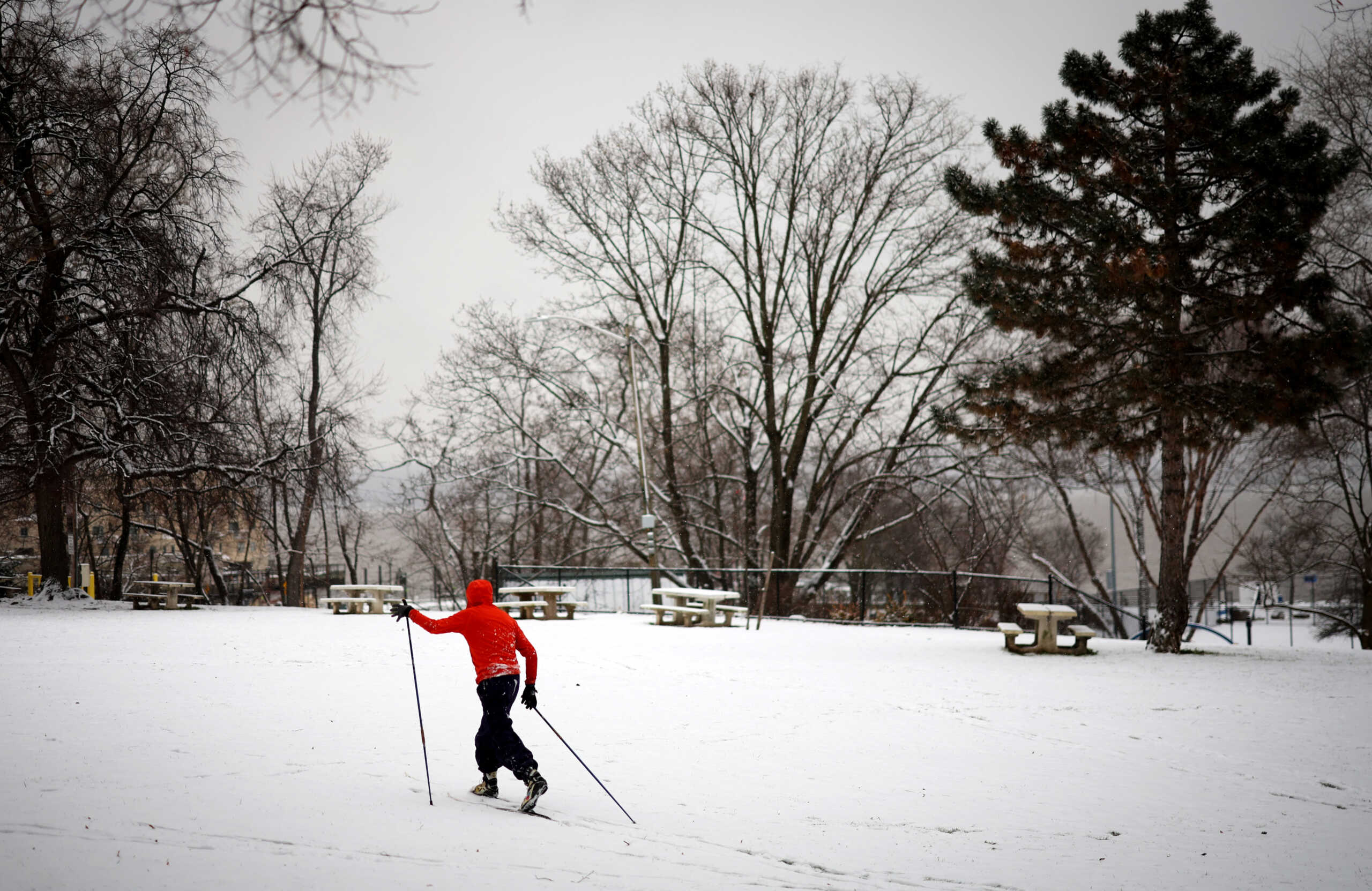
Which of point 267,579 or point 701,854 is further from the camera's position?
point 267,579

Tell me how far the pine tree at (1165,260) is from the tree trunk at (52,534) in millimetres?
17612

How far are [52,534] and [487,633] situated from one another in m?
17.9

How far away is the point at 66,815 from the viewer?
5.45 m

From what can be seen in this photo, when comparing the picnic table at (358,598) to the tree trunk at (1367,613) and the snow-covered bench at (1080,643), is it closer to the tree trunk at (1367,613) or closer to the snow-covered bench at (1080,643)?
the snow-covered bench at (1080,643)

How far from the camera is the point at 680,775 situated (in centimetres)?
777

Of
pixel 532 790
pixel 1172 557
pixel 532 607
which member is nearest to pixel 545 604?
pixel 532 607

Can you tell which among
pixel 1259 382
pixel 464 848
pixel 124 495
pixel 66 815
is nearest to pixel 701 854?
→ pixel 464 848

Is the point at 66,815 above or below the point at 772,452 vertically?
below

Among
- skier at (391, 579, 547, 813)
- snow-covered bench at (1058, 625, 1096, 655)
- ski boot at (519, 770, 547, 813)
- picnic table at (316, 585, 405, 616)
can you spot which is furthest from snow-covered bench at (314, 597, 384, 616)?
ski boot at (519, 770, 547, 813)

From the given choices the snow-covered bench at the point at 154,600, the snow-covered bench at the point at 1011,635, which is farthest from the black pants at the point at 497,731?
the snow-covered bench at the point at 154,600

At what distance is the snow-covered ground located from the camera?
536cm

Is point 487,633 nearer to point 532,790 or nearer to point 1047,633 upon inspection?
point 532,790

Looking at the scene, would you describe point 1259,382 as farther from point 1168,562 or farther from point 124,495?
point 124,495

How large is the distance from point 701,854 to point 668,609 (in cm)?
1456
